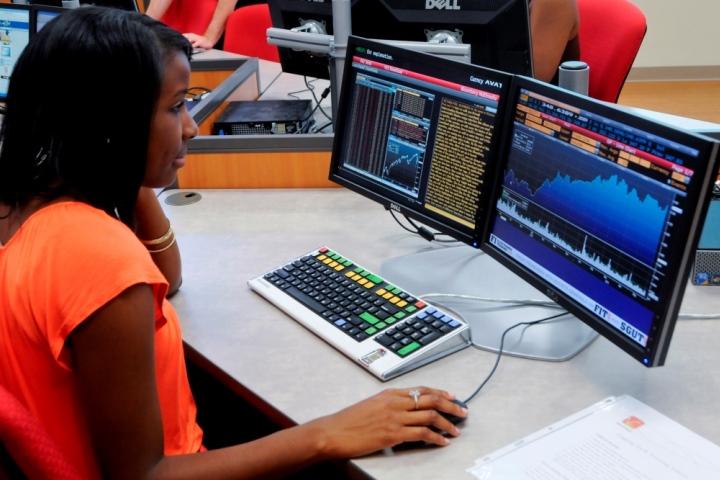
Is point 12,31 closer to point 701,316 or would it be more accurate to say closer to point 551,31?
point 551,31

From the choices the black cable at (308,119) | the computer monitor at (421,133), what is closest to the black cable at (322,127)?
the black cable at (308,119)

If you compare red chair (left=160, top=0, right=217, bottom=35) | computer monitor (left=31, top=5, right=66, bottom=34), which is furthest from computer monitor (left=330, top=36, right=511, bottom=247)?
red chair (left=160, top=0, right=217, bottom=35)

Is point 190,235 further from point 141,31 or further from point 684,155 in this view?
point 684,155

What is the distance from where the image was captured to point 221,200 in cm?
199

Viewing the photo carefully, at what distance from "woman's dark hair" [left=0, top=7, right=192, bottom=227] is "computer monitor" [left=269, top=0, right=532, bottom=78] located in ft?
3.18

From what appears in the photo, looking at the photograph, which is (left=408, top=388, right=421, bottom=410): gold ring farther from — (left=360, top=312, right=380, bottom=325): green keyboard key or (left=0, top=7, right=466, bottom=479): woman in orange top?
(left=360, top=312, right=380, bottom=325): green keyboard key

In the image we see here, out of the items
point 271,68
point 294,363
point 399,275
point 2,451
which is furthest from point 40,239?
point 271,68

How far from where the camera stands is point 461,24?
194cm

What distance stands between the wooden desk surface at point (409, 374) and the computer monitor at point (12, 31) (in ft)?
5.17

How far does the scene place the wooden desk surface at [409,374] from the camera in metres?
1.13

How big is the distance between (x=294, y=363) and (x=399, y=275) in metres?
0.34

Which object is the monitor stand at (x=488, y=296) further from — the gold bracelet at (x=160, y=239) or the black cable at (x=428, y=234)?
the gold bracelet at (x=160, y=239)

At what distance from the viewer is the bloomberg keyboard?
1.30 meters

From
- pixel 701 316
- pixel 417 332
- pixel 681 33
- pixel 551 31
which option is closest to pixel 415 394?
pixel 417 332
